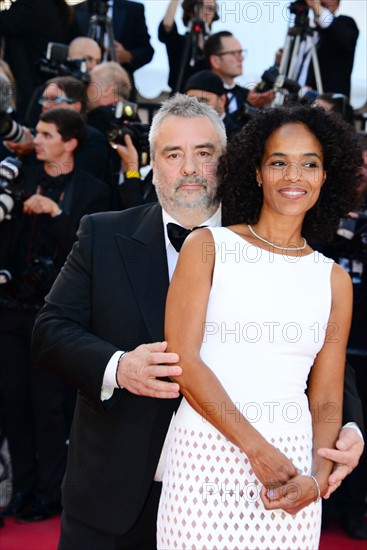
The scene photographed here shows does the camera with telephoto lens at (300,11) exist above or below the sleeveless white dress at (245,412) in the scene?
above

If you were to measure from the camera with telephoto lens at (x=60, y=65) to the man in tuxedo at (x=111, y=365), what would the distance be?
106 inches

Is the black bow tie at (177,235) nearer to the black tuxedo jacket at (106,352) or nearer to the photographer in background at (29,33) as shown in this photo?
the black tuxedo jacket at (106,352)

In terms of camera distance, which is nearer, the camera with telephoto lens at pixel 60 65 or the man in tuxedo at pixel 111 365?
the man in tuxedo at pixel 111 365

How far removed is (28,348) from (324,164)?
2.32m

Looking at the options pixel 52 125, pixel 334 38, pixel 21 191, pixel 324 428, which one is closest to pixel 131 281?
pixel 324 428

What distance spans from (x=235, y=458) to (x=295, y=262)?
0.48 m

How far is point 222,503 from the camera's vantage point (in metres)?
1.94

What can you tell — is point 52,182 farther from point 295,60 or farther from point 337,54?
point 337,54

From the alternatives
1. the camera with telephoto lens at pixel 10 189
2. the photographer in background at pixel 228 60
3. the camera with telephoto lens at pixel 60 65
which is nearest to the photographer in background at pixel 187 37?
the photographer in background at pixel 228 60

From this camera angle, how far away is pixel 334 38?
549cm

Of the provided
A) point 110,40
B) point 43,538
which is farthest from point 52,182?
point 110,40

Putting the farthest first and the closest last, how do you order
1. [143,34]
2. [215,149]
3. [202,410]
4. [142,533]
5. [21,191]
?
[143,34] → [21,191] → [215,149] → [142,533] → [202,410]

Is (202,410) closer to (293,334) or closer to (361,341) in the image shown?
(293,334)

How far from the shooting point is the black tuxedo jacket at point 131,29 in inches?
232
